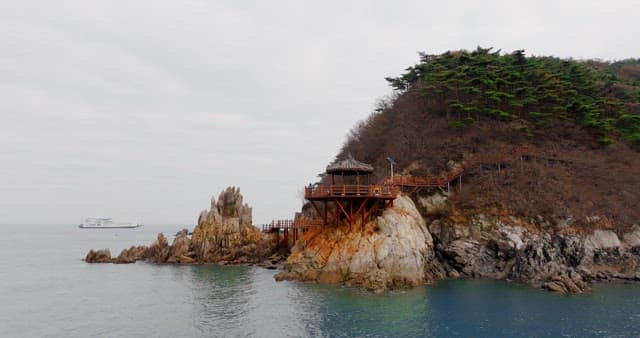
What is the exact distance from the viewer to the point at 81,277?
4797 centimetres

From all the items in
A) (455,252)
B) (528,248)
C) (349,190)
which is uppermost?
(349,190)

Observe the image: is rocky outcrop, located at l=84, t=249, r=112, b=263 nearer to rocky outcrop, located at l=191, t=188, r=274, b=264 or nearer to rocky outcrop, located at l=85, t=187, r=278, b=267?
rocky outcrop, located at l=85, t=187, r=278, b=267

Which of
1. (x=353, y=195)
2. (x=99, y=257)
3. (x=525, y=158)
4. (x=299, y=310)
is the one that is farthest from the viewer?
(x=99, y=257)

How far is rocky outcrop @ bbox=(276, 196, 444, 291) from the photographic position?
37.2 meters

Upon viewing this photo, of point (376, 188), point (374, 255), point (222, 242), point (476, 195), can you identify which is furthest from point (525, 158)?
point (222, 242)

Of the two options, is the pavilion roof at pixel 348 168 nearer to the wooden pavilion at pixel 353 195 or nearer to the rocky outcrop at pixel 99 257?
the wooden pavilion at pixel 353 195

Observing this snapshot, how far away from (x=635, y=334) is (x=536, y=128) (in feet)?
113

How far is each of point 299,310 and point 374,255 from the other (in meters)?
10.5

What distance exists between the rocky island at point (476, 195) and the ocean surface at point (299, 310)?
3405mm

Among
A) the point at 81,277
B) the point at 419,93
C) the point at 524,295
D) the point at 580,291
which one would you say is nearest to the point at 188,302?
the point at 81,277

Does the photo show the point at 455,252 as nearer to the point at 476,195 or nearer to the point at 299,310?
the point at 476,195

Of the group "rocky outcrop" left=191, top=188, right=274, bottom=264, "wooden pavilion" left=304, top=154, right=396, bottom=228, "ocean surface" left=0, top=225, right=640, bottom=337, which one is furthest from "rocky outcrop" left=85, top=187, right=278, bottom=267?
"wooden pavilion" left=304, top=154, right=396, bottom=228

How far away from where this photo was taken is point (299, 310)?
1170 inches

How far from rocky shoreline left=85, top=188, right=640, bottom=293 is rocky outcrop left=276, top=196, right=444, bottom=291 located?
0.09m
